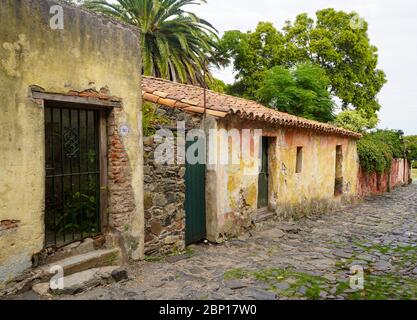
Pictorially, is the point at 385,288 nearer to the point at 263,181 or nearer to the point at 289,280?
the point at 289,280

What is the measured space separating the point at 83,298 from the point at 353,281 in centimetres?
383

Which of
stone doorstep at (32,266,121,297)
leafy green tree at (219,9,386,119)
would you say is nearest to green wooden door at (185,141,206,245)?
stone doorstep at (32,266,121,297)

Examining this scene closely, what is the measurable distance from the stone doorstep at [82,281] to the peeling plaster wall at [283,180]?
2.78 meters

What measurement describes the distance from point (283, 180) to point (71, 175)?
6.49 metres

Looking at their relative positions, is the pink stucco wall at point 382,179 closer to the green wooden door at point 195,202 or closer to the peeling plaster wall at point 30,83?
the green wooden door at point 195,202

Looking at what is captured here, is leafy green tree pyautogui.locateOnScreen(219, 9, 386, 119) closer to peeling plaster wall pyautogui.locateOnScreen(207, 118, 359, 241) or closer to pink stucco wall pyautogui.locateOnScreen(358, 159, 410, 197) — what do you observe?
pink stucco wall pyautogui.locateOnScreen(358, 159, 410, 197)

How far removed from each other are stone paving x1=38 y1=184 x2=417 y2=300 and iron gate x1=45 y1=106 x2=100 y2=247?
0.98 meters

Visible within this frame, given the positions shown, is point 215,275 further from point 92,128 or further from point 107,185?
point 92,128

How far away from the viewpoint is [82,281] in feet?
15.3

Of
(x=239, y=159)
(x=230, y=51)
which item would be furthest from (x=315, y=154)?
(x=230, y=51)

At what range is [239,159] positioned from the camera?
8.07m

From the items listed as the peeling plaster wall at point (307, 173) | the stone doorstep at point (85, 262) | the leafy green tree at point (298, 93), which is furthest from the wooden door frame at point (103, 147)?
the leafy green tree at point (298, 93)

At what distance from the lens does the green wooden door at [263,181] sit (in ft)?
31.3

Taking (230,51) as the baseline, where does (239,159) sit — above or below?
below
